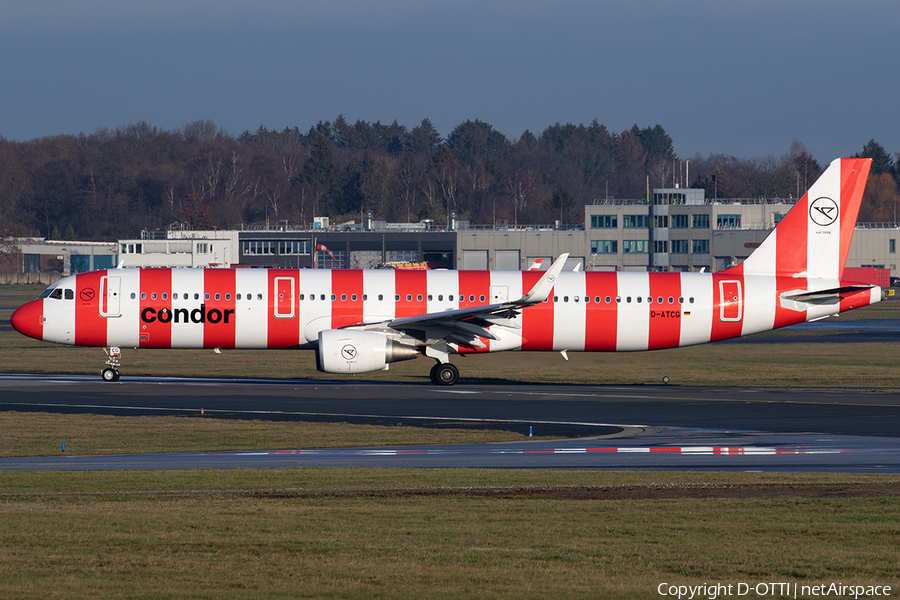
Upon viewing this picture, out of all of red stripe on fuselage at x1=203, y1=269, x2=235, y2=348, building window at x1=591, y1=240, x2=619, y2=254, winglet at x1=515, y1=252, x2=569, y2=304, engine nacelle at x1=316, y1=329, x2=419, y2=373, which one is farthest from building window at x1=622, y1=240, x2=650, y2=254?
engine nacelle at x1=316, y1=329, x2=419, y2=373

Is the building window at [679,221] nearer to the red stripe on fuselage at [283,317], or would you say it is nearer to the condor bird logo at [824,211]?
the condor bird logo at [824,211]

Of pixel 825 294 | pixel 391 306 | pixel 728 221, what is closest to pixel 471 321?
pixel 391 306

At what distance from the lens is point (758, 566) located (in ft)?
38.3

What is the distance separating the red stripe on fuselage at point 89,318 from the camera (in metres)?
35.9

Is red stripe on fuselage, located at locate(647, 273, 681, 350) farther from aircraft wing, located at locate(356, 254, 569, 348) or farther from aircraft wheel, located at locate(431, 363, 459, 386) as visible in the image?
aircraft wheel, located at locate(431, 363, 459, 386)

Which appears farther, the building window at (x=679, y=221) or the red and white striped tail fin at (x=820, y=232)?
the building window at (x=679, y=221)

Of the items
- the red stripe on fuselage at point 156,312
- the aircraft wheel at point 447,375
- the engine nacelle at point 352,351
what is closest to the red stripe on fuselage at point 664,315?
the aircraft wheel at point 447,375

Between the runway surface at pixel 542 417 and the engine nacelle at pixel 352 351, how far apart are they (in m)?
0.85

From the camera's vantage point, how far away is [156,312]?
35.8 m

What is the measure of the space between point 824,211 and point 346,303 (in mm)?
17247

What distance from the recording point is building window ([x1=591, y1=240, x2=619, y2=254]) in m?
147

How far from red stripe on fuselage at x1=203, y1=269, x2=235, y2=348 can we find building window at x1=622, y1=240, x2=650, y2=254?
377 feet

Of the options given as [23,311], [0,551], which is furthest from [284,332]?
[0,551]

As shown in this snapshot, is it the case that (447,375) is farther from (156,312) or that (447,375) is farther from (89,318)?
(89,318)
